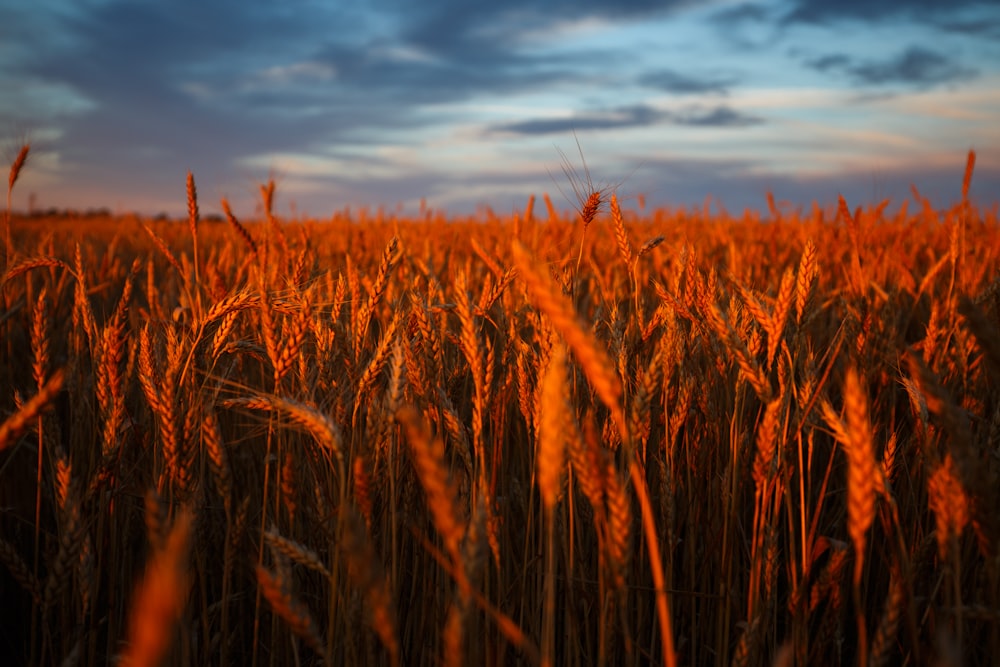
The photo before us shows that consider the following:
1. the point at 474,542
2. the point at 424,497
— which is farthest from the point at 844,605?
the point at 474,542

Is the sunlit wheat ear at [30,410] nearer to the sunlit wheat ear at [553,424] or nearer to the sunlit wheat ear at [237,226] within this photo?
the sunlit wheat ear at [553,424]

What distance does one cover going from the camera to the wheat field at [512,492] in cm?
84

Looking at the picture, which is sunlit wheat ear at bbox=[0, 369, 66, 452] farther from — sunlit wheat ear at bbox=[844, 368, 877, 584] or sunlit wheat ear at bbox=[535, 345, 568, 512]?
sunlit wheat ear at bbox=[844, 368, 877, 584]

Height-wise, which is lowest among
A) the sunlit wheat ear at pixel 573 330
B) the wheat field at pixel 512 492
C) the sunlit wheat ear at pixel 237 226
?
the wheat field at pixel 512 492

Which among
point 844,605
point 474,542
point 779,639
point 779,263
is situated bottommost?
point 779,639

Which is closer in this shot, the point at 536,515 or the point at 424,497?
the point at 424,497

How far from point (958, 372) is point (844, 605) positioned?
0.94m

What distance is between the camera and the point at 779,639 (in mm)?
1730

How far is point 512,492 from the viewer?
1744 millimetres

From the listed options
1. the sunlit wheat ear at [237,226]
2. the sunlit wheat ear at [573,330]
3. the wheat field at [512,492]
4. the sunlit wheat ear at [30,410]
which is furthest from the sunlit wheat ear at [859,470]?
the sunlit wheat ear at [237,226]

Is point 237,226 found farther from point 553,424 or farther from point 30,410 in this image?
point 553,424

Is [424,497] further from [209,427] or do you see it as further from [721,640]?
[721,640]

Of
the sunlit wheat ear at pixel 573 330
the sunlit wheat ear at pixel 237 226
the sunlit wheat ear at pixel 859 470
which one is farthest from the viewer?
the sunlit wheat ear at pixel 237 226

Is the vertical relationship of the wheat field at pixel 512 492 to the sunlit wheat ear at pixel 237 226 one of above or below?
below
